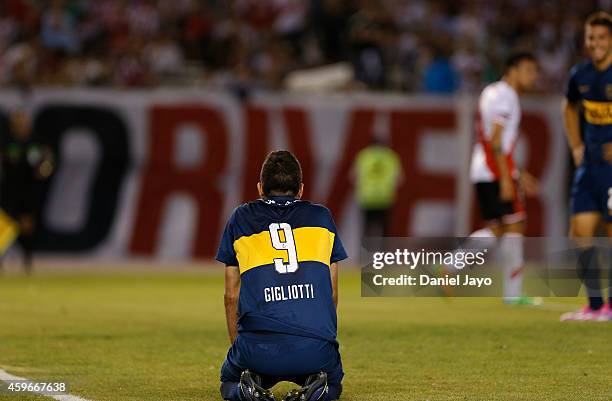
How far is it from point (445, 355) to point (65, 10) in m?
15.8

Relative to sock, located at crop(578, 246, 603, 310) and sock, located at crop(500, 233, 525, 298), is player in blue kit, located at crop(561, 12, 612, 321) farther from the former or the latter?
sock, located at crop(500, 233, 525, 298)

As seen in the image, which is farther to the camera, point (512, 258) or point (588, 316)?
point (512, 258)

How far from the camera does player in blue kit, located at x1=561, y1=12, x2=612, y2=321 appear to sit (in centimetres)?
1174

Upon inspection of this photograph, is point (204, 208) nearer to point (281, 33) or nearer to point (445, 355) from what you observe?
point (281, 33)

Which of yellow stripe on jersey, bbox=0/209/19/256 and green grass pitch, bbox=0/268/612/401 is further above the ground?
green grass pitch, bbox=0/268/612/401

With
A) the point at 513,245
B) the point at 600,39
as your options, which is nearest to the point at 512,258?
the point at 513,245

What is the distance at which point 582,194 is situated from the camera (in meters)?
12.1

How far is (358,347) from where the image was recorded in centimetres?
1068

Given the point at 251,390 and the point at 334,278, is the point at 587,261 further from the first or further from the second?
the point at 251,390

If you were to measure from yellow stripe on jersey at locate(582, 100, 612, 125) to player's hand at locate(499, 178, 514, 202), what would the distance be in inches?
77.8

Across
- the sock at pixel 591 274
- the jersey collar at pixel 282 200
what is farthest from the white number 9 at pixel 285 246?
the sock at pixel 591 274

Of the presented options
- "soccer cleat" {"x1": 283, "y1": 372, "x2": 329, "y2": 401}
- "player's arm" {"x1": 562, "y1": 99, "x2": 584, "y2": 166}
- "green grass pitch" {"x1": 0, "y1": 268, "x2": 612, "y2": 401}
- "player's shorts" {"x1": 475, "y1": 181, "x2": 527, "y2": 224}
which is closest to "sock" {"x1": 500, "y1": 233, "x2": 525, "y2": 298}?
"player's shorts" {"x1": 475, "y1": 181, "x2": 527, "y2": 224}

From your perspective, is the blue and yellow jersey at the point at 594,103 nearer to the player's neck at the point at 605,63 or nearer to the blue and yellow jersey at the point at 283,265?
the player's neck at the point at 605,63

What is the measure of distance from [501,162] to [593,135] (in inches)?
77.4
